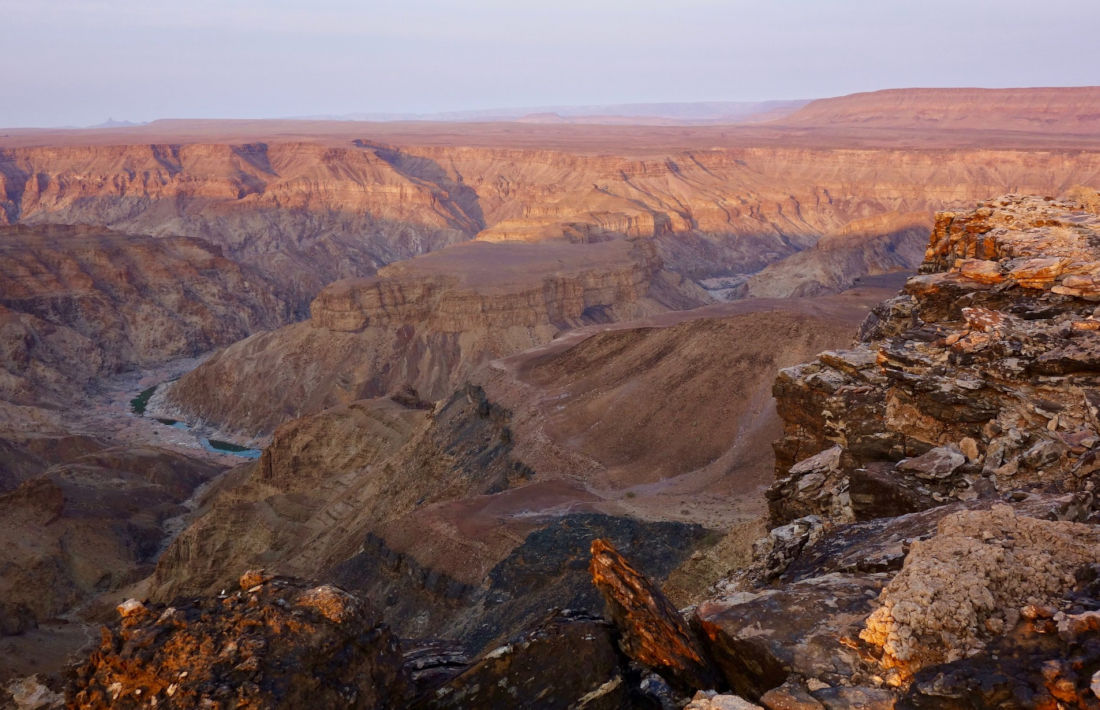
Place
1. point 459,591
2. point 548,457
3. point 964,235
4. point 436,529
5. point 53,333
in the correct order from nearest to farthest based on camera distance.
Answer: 1. point 964,235
2. point 459,591
3. point 436,529
4. point 548,457
5. point 53,333

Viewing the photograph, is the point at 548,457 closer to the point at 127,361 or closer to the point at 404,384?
the point at 404,384

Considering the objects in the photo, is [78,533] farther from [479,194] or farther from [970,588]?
[479,194]

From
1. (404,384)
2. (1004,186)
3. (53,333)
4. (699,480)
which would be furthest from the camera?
(1004,186)

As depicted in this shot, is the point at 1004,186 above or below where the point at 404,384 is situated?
above

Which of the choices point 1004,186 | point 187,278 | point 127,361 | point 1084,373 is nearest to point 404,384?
point 127,361

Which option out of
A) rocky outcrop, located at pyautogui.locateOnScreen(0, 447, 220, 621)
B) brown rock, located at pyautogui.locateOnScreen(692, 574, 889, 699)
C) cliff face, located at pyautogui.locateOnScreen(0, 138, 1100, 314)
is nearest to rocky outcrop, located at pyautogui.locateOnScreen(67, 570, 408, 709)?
brown rock, located at pyautogui.locateOnScreen(692, 574, 889, 699)

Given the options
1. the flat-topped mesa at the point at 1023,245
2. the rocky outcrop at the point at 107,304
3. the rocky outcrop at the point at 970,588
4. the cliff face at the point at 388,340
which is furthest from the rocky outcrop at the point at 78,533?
the rocky outcrop at the point at 970,588
